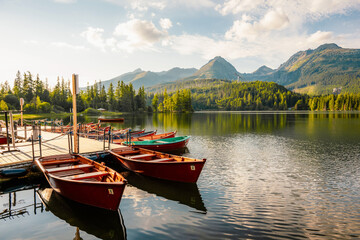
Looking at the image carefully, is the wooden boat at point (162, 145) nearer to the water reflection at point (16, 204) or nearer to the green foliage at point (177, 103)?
the water reflection at point (16, 204)

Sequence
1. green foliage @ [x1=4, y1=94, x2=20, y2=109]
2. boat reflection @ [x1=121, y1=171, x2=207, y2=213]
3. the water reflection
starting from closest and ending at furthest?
the water reflection < boat reflection @ [x1=121, y1=171, x2=207, y2=213] < green foliage @ [x1=4, y1=94, x2=20, y2=109]

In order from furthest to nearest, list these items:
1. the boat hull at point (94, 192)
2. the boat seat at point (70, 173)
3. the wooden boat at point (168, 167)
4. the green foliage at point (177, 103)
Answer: the green foliage at point (177, 103) → the wooden boat at point (168, 167) → the boat seat at point (70, 173) → the boat hull at point (94, 192)

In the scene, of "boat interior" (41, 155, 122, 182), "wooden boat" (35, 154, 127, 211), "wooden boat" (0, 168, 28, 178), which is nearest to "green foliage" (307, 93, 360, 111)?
"boat interior" (41, 155, 122, 182)

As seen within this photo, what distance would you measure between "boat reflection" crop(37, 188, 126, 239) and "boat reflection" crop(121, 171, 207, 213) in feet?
10.7

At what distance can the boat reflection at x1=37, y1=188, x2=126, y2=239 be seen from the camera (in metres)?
8.59

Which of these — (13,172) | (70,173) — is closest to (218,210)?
(70,173)

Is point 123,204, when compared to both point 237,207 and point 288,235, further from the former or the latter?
point 288,235

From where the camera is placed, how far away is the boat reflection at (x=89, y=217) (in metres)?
8.59

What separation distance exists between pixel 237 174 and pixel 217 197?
16.5 ft

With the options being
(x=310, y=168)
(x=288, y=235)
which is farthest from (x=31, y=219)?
(x=310, y=168)

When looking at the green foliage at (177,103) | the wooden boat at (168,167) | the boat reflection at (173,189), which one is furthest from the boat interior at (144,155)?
the green foliage at (177,103)

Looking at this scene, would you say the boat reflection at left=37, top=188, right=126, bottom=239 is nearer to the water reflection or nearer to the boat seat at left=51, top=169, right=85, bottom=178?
the water reflection

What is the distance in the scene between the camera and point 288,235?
832cm

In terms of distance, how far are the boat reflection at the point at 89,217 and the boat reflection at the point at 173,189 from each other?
10.7 ft
